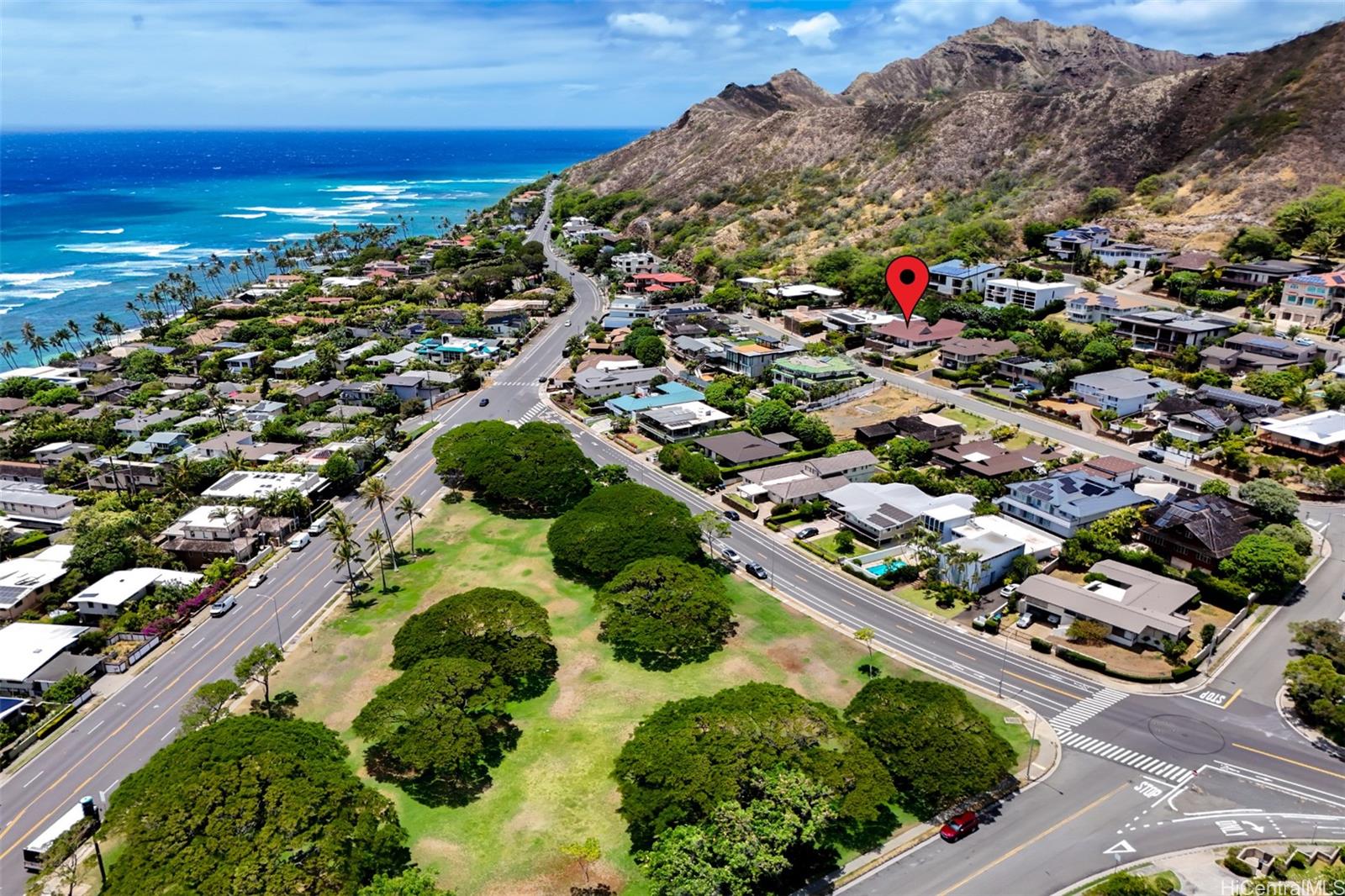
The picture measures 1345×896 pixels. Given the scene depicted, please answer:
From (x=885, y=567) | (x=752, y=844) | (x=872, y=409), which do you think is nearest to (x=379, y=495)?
(x=885, y=567)

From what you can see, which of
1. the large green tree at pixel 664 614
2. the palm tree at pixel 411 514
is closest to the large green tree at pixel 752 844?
the large green tree at pixel 664 614

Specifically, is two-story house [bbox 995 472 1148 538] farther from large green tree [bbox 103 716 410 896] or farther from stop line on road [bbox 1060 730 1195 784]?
large green tree [bbox 103 716 410 896]

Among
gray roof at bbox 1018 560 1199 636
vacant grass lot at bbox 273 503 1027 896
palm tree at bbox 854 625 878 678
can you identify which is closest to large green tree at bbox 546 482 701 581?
vacant grass lot at bbox 273 503 1027 896

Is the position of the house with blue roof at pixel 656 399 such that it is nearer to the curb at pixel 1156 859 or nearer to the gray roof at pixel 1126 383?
the gray roof at pixel 1126 383

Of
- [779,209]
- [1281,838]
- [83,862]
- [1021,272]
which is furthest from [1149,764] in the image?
[779,209]

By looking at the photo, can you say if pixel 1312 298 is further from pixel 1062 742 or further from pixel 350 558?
pixel 350 558
